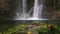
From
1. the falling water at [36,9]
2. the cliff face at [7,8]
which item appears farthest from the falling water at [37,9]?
the cliff face at [7,8]

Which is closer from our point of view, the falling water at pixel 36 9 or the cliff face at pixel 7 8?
the cliff face at pixel 7 8

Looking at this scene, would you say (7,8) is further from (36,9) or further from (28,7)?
(36,9)

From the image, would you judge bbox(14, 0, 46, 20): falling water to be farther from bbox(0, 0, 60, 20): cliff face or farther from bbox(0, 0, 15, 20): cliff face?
bbox(0, 0, 15, 20): cliff face

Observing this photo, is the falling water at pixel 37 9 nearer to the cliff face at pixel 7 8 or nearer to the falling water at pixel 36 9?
the falling water at pixel 36 9

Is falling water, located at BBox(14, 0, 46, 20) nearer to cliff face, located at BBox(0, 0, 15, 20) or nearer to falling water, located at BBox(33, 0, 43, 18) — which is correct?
falling water, located at BBox(33, 0, 43, 18)

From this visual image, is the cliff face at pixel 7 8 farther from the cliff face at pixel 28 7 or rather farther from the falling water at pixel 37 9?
the falling water at pixel 37 9

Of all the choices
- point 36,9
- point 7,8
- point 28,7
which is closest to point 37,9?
point 36,9

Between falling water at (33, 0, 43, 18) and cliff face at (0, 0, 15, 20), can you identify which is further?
falling water at (33, 0, 43, 18)

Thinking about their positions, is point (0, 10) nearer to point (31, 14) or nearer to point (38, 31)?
point (31, 14)

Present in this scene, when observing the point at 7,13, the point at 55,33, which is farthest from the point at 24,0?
the point at 55,33

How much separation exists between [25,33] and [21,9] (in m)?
1.65

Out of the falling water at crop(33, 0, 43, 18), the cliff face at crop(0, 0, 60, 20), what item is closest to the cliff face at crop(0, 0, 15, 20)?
the cliff face at crop(0, 0, 60, 20)

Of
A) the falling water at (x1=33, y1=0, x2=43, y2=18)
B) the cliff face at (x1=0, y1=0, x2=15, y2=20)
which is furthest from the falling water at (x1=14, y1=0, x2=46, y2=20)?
the cliff face at (x1=0, y1=0, x2=15, y2=20)

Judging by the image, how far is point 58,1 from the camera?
232 cm
